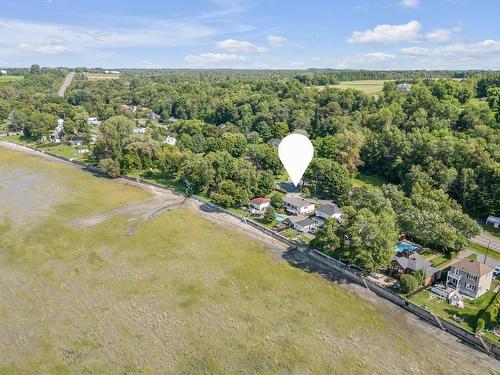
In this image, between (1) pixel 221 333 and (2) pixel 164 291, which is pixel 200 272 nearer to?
(2) pixel 164 291

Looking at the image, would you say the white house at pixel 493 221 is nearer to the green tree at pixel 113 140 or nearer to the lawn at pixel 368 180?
the lawn at pixel 368 180

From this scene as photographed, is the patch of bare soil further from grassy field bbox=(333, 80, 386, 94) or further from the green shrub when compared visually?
grassy field bbox=(333, 80, 386, 94)

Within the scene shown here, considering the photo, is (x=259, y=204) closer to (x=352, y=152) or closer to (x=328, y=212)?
(x=328, y=212)

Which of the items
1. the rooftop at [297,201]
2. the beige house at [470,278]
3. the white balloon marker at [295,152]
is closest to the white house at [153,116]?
the rooftop at [297,201]

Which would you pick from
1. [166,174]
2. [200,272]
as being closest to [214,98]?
[166,174]

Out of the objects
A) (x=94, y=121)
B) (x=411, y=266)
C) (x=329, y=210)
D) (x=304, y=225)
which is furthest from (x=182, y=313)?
(x=94, y=121)
